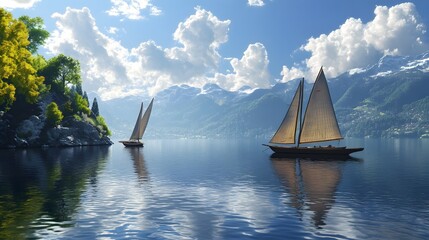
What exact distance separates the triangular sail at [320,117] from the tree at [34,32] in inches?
4220

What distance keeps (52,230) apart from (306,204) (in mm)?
20487

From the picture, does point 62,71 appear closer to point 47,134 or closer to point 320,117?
point 47,134

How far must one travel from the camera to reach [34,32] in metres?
141

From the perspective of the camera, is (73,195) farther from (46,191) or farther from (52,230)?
(52,230)

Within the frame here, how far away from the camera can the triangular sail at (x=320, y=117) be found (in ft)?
284

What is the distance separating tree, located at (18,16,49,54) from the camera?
140 meters

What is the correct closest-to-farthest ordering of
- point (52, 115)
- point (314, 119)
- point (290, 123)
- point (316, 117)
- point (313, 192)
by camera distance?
1. point (313, 192)
2. point (316, 117)
3. point (314, 119)
4. point (290, 123)
5. point (52, 115)

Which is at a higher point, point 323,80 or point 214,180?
point 323,80

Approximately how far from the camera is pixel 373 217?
28.1 metres

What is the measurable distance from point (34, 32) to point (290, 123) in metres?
105

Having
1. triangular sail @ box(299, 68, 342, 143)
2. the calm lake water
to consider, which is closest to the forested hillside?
the calm lake water

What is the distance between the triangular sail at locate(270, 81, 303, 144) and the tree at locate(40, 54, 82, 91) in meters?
96.6

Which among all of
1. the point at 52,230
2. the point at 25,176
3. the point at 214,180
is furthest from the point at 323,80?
the point at 52,230

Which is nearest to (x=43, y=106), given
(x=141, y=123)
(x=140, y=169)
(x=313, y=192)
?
(x=141, y=123)
